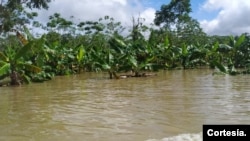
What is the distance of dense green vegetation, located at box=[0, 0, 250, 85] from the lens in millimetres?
14459

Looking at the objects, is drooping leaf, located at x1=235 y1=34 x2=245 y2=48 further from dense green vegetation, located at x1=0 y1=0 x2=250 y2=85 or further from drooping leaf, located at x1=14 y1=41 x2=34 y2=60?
drooping leaf, located at x1=14 y1=41 x2=34 y2=60

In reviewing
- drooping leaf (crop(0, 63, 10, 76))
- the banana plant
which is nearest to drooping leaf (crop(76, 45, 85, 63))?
the banana plant

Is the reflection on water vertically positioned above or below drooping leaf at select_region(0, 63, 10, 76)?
below

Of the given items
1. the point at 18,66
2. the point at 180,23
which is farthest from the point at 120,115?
the point at 180,23

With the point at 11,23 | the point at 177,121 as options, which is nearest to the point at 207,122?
the point at 177,121

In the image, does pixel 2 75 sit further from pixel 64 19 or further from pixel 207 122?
pixel 64 19

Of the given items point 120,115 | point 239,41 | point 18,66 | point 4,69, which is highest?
point 239,41

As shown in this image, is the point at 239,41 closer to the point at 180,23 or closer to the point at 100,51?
the point at 100,51

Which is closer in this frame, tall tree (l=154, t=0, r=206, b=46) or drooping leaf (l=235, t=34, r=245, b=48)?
drooping leaf (l=235, t=34, r=245, b=48)

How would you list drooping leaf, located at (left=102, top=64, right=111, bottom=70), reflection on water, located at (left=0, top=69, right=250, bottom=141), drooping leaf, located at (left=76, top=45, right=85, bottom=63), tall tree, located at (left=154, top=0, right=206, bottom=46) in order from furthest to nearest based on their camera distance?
tall tree, located at (left=154, top=0, right=206, bottom=46) < drooping leaf, located at (left=76, top=45, right=85, bottom=63) < drooping leaf, located at (left=102, top=64, right=111, bottom=70) < reflection on water, located at (left=0, top=69, right=250, bottom=141)

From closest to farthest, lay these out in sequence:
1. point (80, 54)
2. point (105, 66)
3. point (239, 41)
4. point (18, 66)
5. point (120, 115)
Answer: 1. point (120, 115)
2. point (18, 66)
3. point (105, 66)
4. point (80, 54)
5. point (239, 41)

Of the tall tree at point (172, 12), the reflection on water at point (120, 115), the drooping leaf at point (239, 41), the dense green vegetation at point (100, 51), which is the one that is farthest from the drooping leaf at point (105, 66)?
the tall tree at point (172, 12)

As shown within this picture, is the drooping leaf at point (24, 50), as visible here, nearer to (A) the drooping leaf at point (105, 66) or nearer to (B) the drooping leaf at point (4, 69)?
(B) the drooping leaf at point (4, 69)

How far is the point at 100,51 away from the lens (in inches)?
843
